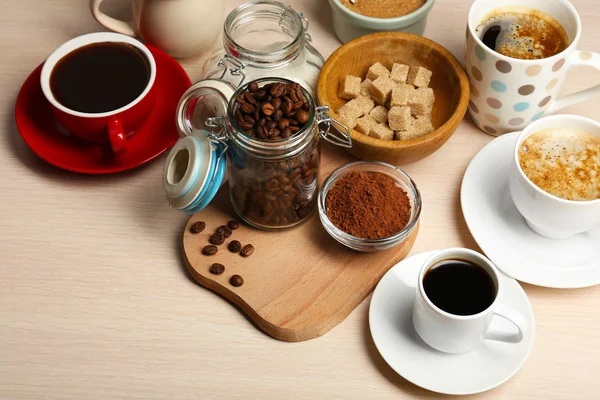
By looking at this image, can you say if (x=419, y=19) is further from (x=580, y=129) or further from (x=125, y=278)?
(x=125, y=278)

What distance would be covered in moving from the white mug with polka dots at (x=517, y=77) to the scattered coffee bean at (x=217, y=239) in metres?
0.61

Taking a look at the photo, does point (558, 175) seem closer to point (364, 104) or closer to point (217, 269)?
point (364, 104)

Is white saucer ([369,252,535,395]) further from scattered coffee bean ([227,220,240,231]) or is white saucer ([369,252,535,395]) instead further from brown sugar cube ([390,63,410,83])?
brown sugar cube ([390,63,410,83])

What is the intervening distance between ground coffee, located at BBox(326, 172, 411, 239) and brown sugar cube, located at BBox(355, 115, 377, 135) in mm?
101

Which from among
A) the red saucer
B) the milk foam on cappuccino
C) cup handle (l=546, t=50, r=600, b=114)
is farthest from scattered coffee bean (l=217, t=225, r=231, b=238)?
A: cup handle (l=546, t=50, r=600, b=114)

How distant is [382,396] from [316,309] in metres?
0.19

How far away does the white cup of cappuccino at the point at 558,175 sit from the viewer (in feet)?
4.14

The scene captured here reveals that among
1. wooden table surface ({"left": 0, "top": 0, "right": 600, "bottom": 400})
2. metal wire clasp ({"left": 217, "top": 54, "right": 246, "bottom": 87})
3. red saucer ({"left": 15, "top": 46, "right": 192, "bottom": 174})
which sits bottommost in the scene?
wooden table surface ({"left": 0, "top": 0, "right": 600, "bottom": 400})

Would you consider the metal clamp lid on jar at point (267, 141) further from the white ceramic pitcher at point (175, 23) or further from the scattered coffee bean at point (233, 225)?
the white ceramic pitcher at point (175, 23)

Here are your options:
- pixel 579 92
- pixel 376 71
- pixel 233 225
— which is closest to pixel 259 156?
pixel 233 225

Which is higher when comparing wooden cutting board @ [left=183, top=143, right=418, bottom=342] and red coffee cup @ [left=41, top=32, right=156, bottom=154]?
red coffee cup @ [left=41, top=32, right=156, bottom=154]

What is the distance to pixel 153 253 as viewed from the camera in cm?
141

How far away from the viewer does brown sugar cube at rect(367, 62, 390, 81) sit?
1.55 meters

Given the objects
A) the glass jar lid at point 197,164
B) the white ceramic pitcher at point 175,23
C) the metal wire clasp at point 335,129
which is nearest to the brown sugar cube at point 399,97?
the metal wire clasp at point 335,129
